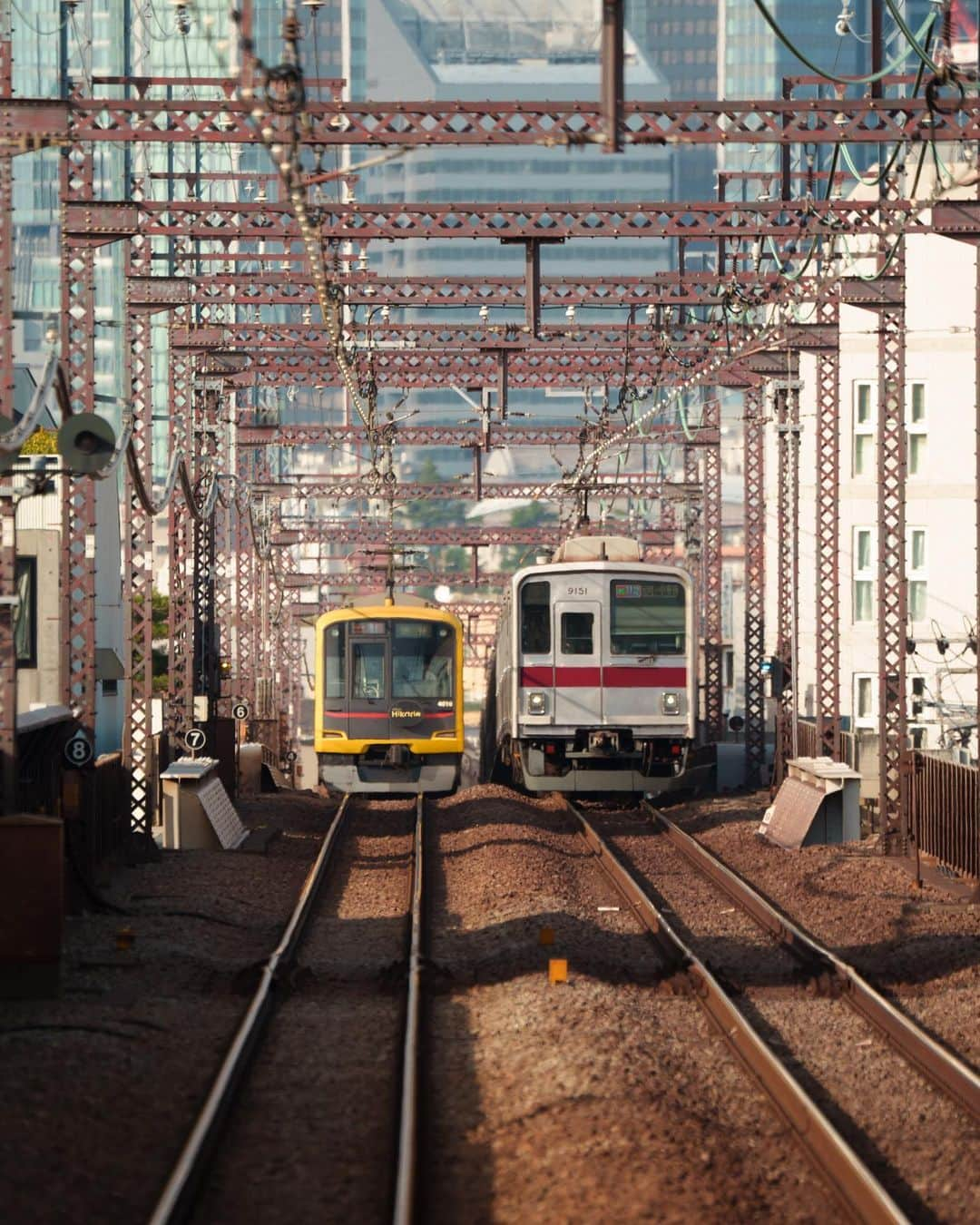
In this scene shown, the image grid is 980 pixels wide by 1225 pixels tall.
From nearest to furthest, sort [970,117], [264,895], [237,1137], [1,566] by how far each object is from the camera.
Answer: [237,1137]
[1,566]
[970,117]
[264,895]

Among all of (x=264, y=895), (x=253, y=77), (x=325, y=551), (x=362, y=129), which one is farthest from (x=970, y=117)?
(x=325, y=551)

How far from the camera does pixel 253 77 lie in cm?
1016

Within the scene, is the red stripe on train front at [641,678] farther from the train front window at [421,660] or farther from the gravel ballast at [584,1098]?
the gravel ballast at [584,1098]

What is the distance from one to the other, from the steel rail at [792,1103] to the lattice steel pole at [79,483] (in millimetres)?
6011

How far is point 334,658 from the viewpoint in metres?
27.5

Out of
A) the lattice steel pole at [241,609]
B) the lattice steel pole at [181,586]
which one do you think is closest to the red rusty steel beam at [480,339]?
the lattice steel pole at [181,586]

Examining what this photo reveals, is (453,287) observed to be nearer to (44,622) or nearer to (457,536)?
(44,622)

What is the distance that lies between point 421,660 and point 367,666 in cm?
73

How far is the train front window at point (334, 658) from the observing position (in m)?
27.5

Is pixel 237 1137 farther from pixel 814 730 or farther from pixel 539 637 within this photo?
pixel 814 730

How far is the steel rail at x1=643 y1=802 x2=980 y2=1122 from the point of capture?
30.4 ft

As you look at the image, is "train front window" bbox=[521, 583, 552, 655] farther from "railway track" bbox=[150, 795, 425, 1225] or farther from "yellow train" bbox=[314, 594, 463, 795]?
"railway track" bbox=[150, 795, 425, 1225]

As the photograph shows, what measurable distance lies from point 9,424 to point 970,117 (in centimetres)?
745

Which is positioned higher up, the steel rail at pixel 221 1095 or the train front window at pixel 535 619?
the train front window at pixel 535 619
